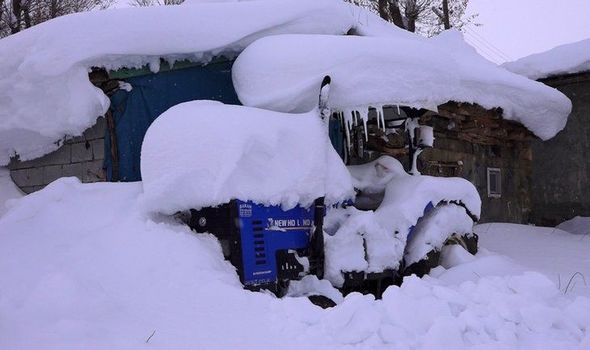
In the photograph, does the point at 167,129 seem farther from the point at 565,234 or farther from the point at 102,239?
the point at 565,234

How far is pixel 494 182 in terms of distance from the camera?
11789mm

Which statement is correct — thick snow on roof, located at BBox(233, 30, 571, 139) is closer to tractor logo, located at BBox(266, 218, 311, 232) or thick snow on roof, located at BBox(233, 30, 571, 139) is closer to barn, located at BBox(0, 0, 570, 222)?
barn, located at BBox(0, 0, 570, 222)

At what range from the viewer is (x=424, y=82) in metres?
6.91

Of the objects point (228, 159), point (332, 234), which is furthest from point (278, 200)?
point (332, 234)

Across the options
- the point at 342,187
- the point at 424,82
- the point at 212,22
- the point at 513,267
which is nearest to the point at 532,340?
the point at 342,187

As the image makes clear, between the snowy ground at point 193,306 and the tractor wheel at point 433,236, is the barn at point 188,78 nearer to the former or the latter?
the tractor wheel at point 433,236

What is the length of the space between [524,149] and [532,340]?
969 centimetres

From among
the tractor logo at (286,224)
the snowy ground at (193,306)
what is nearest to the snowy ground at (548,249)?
the snowy ground at (193,306)

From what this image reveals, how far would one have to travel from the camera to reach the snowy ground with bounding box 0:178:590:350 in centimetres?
363

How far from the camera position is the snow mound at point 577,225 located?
39.8 feet

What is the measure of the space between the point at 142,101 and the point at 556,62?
9.49 meters

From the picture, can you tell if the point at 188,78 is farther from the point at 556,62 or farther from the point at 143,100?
the point at 556,62

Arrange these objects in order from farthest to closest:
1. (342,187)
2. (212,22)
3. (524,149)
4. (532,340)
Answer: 1. (524,149)
2. (212,22)
3. (342,187)
4. (532,340)

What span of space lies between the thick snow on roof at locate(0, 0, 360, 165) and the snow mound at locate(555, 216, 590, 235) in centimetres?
746
